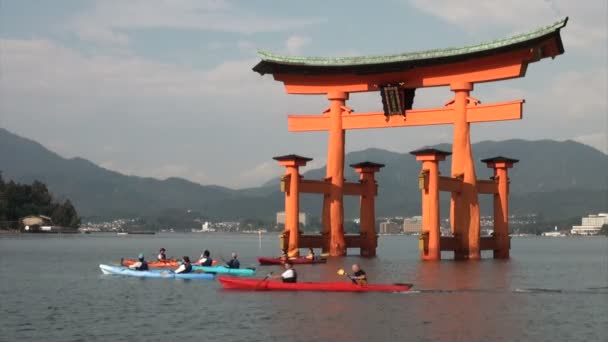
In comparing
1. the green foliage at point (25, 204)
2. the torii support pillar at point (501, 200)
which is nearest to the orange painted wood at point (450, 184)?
the torii support pillar at point (501, 200)

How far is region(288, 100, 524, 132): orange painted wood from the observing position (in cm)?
5084

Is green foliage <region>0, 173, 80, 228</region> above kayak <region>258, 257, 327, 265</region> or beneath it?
above

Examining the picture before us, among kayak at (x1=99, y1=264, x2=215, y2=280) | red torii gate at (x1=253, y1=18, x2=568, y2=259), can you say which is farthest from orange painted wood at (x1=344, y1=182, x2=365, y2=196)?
kayak at (x1=99, y1=264, x2=215, y2=280)

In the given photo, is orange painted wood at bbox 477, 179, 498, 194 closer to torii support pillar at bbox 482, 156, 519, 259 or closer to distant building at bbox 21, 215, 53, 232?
torii support pillar at bbox 482, 156, 519, 259

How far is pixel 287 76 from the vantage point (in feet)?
192

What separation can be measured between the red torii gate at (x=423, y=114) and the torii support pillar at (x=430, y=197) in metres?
0.05

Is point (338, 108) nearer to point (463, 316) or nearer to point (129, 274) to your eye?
point (129, 274)

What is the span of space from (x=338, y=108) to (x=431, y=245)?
10630mm

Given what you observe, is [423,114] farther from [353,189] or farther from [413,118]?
[353,189]

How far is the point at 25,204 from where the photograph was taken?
162625 millimetres

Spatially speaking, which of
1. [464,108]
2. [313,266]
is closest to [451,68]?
[464,108]

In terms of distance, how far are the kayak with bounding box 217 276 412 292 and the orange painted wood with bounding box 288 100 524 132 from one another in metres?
18.5

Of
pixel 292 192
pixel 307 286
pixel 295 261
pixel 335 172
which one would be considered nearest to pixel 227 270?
pixel 307 286

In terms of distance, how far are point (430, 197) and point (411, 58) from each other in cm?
816
